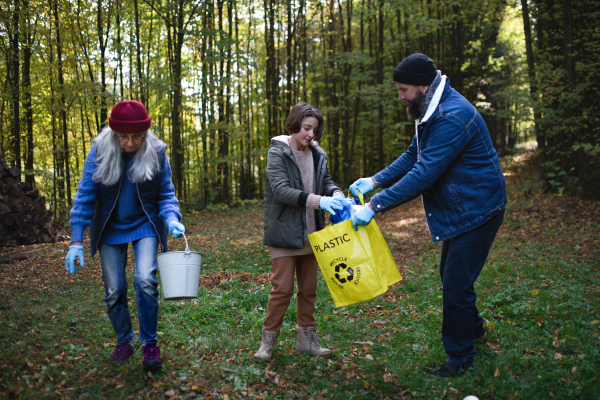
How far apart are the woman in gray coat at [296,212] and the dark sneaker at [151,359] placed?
2.54ft

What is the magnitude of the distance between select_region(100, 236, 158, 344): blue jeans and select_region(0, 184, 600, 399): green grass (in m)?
0.35

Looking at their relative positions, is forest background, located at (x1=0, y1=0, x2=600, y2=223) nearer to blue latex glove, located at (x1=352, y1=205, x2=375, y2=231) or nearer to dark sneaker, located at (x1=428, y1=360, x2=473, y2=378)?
dark sneaker, located at (x1=428, y1=360, x2=473, y2=378)

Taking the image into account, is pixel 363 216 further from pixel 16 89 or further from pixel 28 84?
pixel 28 84

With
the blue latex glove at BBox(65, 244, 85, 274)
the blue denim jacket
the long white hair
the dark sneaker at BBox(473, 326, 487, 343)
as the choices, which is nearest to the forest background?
the dark sneaker at BBox(473, 326, 487, 343)

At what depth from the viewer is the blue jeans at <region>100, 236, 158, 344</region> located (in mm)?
3021

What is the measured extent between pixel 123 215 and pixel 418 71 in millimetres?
2404

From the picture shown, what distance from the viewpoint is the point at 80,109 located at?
45.0ft

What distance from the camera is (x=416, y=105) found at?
10.6ft

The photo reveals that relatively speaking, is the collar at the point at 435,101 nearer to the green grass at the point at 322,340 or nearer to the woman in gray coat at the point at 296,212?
the woman in gray coat at the point at 296,212

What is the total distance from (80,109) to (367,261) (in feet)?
44.0

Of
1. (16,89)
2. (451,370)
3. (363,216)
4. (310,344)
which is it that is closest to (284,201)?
(363,216)

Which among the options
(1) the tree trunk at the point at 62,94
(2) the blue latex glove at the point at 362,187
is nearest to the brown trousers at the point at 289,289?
(2) the blue latex glove at the point at 362,187

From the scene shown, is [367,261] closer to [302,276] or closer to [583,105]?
[302,276]

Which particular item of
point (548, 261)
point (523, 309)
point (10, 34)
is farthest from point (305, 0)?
point (523, 309)
